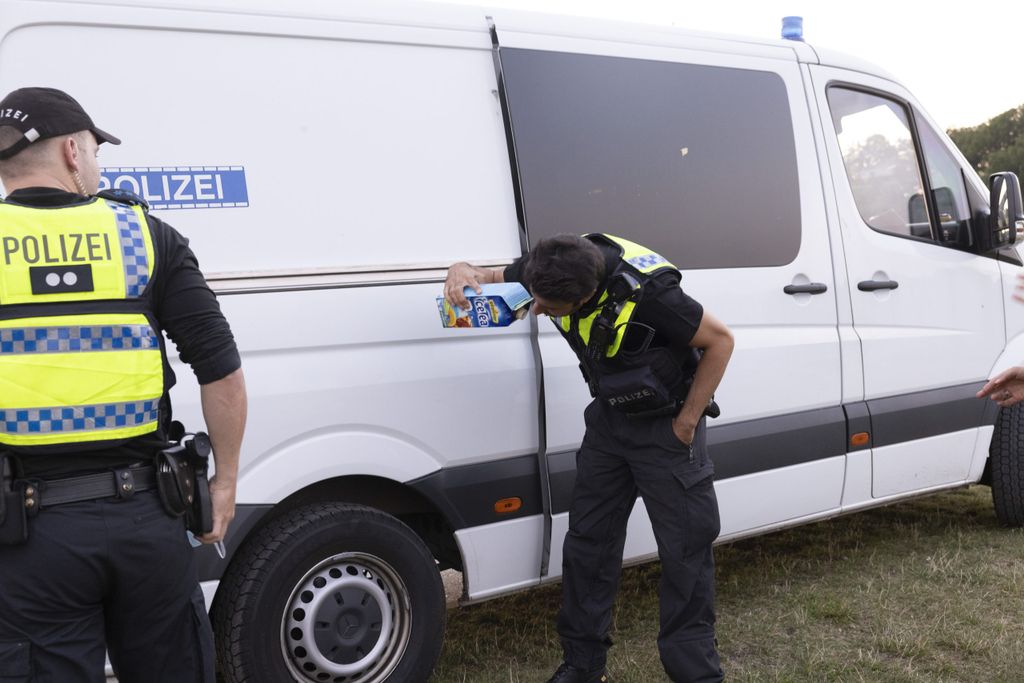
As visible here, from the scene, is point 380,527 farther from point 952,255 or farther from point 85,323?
point 952,255

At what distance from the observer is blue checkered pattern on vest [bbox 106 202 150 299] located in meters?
1.75

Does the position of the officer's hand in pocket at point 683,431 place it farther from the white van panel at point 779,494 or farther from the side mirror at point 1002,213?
the side mirror at point 1002,213

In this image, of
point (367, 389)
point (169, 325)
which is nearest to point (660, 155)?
point (367, 389)

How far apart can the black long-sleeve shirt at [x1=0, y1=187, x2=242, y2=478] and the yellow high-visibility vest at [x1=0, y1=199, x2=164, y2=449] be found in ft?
0.14

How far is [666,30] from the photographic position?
3.44m

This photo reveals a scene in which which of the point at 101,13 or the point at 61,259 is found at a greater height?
the point at 101,13

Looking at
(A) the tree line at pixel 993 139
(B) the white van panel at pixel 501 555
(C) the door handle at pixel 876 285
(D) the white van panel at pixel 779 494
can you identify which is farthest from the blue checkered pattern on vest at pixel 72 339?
(A) the tree line at pixel 993 139

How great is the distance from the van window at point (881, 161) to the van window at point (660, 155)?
377mm

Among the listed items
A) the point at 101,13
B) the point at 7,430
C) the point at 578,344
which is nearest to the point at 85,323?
the point at 7,430

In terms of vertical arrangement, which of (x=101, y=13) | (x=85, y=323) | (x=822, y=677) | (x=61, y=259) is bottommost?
(x=822, y=677)

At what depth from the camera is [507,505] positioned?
3.01m

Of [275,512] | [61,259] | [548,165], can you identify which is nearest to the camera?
[61,259]

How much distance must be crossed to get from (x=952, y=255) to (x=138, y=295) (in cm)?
351

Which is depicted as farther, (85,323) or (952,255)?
(952,255)
